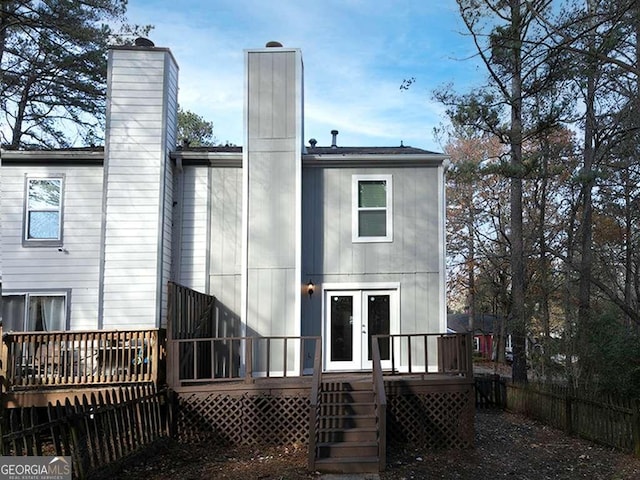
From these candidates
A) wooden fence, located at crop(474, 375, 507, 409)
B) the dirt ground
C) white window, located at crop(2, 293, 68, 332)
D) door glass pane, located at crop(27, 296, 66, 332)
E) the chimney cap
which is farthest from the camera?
wooden fence, located at crop(474, 375, 507, 409)

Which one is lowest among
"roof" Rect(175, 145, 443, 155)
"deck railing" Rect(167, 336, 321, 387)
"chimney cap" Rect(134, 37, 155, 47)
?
"deck railing" Rect(167, 336, 321, 387)

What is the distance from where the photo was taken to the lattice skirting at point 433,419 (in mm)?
8945

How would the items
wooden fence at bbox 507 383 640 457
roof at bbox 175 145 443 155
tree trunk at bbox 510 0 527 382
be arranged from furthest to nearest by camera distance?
tree trunk at bbox 510 0 527 382 < roof at bbox 175 145 443 155 < wooden fence at bbox 507 383 640 457

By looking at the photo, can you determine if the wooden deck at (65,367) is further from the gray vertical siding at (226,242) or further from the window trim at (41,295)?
the gray vertical siding at (226,242)

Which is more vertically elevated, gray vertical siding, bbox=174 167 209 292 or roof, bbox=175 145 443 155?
roof, bbox=175 145 443 155

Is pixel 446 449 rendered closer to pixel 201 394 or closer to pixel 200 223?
pixel 201 394

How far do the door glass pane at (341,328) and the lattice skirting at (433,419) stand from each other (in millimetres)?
2228

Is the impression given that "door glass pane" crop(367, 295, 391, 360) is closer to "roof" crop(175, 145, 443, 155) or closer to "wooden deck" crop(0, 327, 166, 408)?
"roof" crop(175, 145, 443, 155)

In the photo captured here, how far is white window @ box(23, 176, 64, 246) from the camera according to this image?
11164mm

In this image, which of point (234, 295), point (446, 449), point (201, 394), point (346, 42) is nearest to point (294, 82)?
point (346, 42)

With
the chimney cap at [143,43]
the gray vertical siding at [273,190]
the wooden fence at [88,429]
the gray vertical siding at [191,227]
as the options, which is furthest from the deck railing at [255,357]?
the chimney cap at [143,43]

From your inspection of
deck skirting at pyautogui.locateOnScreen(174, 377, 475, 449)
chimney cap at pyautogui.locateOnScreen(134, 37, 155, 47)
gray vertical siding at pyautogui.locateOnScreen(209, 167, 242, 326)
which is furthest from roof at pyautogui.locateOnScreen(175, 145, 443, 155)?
deck skirting at pyautogui.locateOnScreen(174, 377, 475, 449)

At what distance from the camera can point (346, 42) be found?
13.8m

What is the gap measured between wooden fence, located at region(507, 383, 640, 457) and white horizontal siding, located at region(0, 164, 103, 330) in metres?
9.83
